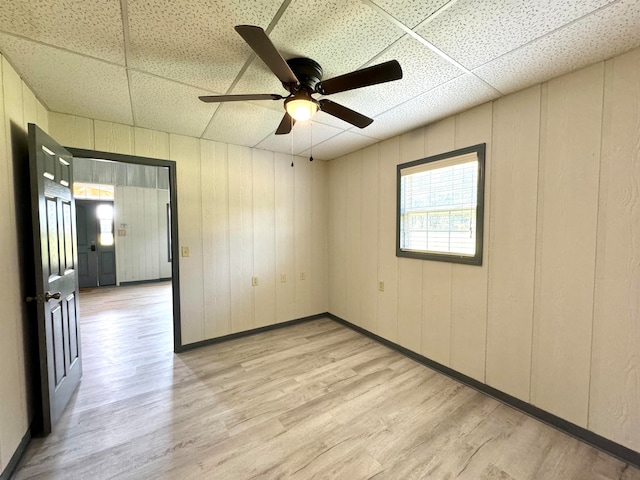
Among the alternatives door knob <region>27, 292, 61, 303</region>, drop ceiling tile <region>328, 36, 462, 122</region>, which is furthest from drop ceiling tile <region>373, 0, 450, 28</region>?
door knob <region>27, 292, 61, 303</region>

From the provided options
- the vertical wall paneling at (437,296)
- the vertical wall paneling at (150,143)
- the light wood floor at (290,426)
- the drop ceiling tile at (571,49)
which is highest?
the drop ceiling tile at (571,49)

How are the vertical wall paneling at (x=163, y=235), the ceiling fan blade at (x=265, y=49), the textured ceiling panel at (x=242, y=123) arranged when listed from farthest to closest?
the vertical wall paneling at (x=163, y=235), the textured ceiling panel at (x=242, y=123), the ceiling fan blade at (x=265, y=49)

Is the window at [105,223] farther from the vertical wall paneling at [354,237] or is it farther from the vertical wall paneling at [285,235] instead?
the vertical wall paneling at [354,237]

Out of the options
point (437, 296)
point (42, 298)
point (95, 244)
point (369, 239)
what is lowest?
point (437, 296)

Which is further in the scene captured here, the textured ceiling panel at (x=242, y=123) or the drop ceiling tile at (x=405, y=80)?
the textured ceiling panel at (x=242, y=123)

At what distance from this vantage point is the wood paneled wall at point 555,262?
5.12 feet

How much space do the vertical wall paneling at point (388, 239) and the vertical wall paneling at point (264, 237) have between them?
148 centimetres

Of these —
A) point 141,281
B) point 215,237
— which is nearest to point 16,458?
point 215,237

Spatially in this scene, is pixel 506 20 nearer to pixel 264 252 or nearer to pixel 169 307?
pixel 264 252

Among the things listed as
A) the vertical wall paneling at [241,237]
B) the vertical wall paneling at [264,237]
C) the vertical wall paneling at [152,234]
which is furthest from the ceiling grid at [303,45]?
the vertical wall paneling at [152,234]

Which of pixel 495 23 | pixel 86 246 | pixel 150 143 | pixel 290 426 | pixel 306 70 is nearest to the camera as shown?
pixel 495 23

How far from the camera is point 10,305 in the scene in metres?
1.57

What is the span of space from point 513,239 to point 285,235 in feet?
8.76

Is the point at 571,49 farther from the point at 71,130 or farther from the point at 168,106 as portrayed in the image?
the point at 71,130
